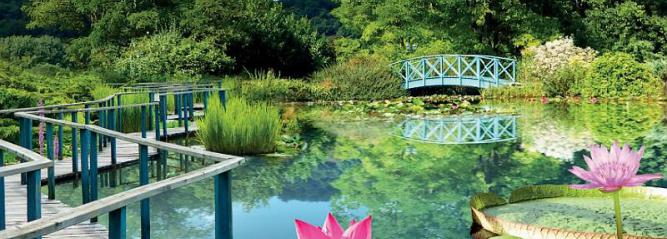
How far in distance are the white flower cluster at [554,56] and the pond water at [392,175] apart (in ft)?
28.8

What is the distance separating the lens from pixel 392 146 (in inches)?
439

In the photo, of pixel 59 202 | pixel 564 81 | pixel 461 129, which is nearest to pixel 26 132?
pixel 59 202

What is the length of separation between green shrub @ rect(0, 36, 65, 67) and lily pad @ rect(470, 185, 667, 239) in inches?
902

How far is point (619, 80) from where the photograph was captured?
2148 centimetres

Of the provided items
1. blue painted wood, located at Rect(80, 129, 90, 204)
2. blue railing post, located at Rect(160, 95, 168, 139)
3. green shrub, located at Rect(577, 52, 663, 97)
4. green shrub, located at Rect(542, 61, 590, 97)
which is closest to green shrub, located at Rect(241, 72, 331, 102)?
green shrub, located at Rect(542, 61, 590, 97)

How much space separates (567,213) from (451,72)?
1943 centimetres

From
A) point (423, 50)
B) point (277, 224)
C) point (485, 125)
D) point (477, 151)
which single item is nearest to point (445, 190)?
point (277, 224)

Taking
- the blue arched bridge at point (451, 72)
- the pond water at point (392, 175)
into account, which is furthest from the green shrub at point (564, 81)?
the pond water at point (392, 175)

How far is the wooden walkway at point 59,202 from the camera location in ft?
15.5

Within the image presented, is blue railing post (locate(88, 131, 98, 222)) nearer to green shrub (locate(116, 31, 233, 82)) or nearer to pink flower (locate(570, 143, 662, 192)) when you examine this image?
pink flower (locate(570, 143, 662, 192))

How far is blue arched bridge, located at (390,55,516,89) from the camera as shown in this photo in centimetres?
2288

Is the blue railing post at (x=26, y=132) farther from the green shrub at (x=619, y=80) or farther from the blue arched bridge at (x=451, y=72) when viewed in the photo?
the green shrub at (x=619, y=80)

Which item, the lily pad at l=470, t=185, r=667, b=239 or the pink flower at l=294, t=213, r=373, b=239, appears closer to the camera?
the pink flower at l=294, t=213, r=373, b=239

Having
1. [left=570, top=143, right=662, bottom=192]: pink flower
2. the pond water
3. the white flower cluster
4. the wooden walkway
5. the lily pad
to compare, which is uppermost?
the white flower cluster
